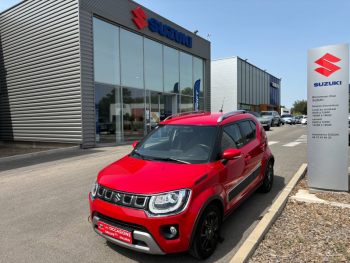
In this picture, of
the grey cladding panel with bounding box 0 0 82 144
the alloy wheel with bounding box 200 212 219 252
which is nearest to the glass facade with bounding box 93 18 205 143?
the grey cladding panel with bounding box 0 0 82 144

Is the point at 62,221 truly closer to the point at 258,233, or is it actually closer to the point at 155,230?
the point at 155,230

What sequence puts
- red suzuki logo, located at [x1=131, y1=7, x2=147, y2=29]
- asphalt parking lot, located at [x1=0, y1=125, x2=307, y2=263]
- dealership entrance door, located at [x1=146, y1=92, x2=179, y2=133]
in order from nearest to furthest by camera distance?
1. asphalt parking lot, located at [x1=0, y1=125, x2=307, y2=263]
2. red suzuki logo, located at [x1=131, y1=7, x2=147, y2=29]
3. dealership entrance door, located at [x1=146, y1=92, x2=179, y2=133]

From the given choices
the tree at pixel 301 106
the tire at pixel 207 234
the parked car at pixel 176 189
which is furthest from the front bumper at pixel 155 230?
the tree at pixel 301 106

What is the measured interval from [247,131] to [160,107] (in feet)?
43.1

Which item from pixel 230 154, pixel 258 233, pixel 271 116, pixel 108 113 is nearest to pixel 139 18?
pixel 108 113

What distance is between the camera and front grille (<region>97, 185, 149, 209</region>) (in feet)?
8.89

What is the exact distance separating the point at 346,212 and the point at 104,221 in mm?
3592

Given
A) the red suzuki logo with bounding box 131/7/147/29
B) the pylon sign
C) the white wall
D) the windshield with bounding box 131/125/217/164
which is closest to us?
the windshield with bounding box 131/125/217/164

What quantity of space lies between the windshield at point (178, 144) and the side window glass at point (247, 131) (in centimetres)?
98

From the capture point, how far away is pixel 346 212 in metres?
4.05

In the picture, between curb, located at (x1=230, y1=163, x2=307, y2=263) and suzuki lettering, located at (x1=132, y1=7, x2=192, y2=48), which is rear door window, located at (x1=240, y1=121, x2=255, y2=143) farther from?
suzuki lettering, located at (x1=132, y1=7, x2=192, y2=48)

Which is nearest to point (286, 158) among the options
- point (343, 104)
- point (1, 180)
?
point (343, 104)

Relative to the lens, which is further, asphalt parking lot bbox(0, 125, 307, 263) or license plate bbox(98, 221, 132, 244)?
asphalt parking lot bbox(0, 125, 307, 263)

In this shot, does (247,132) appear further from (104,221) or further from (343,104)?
(104,221)
